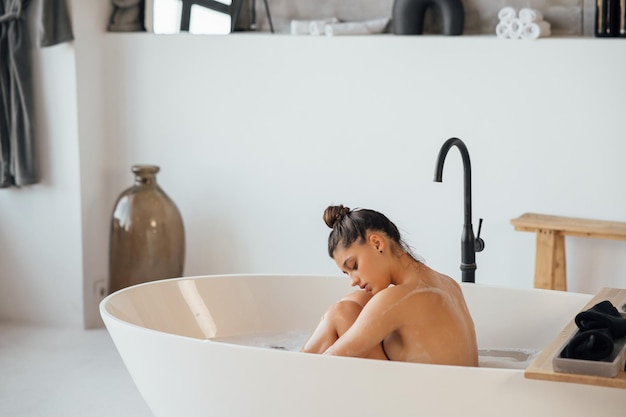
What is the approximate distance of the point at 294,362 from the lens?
2623 millimetres

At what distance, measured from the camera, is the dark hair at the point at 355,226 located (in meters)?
2.66

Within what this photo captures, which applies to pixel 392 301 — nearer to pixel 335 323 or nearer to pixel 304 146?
pixel 335 323

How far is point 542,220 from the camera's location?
390cm

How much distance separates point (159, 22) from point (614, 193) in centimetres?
225

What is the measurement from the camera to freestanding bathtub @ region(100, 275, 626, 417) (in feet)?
8.07

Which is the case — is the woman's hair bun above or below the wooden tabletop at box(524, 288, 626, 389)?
above

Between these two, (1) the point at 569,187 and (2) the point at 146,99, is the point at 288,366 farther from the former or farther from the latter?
(2) the point at 146,99

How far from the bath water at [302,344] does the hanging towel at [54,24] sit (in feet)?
5.61

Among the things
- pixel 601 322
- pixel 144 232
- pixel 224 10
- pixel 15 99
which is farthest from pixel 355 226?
pixel 15 99

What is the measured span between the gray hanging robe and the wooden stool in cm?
220

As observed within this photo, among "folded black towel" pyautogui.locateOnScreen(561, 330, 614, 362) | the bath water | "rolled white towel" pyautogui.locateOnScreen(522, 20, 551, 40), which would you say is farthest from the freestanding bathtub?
"rolled white towel" pyautogui.locateOnScreen(522, 20, 551, 40)

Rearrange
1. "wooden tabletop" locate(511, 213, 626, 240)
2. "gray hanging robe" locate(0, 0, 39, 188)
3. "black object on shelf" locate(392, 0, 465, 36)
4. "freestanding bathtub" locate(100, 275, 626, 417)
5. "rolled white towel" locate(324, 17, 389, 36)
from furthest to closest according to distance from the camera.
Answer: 1. "gray hanging robe" locate(0, 0, 39, 188)
2. "rolled white towel" locate(324, 17, 389, 36)
3. "black object on shelf" locate(392, 0, 465, 36)
4. "wooden tabletop" locate(511, 213, 626, 240)
5. "freestanding bathtub" locate(100, 275, 626, 417)

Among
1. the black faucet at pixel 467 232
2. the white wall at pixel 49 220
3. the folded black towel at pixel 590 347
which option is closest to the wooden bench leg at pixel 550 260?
the black faucet at pixel 467 232

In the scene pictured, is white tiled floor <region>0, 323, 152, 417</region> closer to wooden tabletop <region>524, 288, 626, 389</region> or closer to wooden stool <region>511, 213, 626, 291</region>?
wooden stool <region>511, 213, 626, 291</region>
